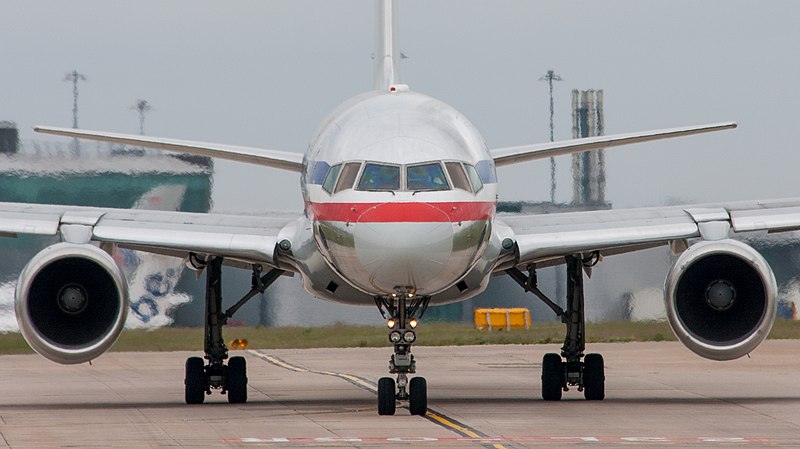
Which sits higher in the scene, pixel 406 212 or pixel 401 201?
pixel 401 201

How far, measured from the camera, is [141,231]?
20.1 meters

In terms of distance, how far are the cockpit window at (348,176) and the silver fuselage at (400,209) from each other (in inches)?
1.1

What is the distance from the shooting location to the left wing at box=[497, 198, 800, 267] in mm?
19844

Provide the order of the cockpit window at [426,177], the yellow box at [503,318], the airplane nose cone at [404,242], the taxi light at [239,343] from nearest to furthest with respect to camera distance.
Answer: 1. the airplane nose cone at [404,242]
2. the cockpit window at [426,177]
3. the taxi light at [239,343]
4. the yellow box at [503,318]

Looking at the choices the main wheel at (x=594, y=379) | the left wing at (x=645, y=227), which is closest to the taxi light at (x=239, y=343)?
the main wheel at (x=594, y=379)

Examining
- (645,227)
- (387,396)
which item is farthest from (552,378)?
(387,396)

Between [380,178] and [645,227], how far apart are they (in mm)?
4255

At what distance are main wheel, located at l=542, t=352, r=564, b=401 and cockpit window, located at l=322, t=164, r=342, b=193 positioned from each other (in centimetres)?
508

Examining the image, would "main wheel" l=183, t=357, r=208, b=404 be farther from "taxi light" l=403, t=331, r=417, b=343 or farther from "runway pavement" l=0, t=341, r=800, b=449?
"taxi light" l=403, t=331, r=417, b=343

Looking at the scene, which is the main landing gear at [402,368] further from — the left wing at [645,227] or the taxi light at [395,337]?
the left wing at [645,227]

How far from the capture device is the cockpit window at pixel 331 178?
17.9 meters

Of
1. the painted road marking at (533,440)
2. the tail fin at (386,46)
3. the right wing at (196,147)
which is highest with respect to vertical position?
the tail fin at (386,46)

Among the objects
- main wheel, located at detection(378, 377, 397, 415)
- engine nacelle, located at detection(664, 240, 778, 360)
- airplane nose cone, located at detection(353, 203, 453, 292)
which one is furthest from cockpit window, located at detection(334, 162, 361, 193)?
engine nacelle, located at detection(664, 240, 778, 360)

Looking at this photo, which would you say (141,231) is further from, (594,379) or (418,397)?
(594,379)
